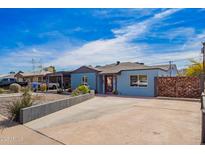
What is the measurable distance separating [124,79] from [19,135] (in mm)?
14222

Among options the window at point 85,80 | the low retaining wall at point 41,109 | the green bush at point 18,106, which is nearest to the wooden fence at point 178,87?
the low retaining wall at point 41,109

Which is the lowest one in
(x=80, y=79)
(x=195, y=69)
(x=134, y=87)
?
(x=134, y=87)

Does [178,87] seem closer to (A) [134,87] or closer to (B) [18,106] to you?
(A) [134,87]

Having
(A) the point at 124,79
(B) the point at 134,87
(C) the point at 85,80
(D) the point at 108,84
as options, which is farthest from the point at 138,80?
(C) the point at 85,80

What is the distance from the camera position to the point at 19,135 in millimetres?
6469

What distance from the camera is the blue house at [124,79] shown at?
17.9 meters

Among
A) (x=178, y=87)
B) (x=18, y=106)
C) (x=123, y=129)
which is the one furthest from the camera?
(x=178, y=87)
